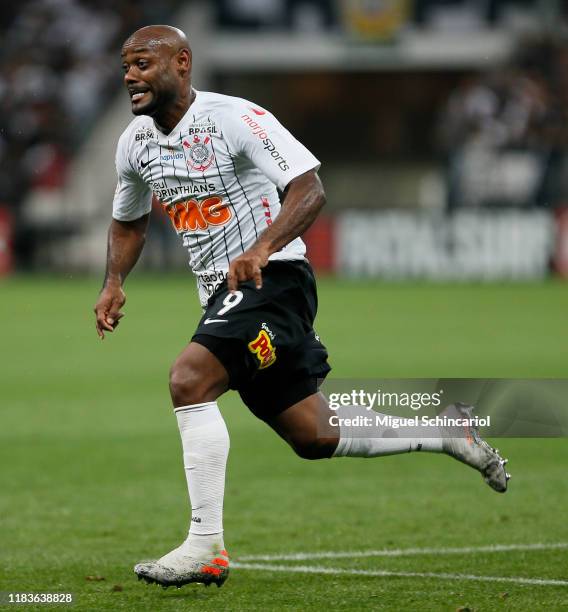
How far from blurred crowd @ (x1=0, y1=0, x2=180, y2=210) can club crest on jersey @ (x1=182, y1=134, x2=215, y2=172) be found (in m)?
21.8

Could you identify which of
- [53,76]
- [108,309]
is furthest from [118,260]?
[53,76]

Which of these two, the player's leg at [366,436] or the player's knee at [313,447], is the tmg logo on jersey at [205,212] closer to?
the player's leg at [366,436]

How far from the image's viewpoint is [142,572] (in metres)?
5.43

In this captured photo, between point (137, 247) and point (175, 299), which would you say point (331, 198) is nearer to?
point (175, 299)

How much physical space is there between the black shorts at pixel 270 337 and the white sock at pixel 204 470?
213mm

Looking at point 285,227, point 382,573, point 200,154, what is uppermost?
point 200,154

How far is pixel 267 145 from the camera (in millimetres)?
5652

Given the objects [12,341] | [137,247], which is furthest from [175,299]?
[137,247]

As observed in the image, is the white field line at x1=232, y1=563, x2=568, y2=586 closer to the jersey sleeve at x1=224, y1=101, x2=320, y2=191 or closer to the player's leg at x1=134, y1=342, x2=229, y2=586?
the player's leg at x1=134, y1=342, x2=229, y2=586

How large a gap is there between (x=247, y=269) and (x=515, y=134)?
2135cm

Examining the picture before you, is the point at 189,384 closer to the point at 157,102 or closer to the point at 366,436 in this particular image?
the point at 366,436

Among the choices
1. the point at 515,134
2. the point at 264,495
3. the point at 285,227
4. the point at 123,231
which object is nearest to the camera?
the point at 285,227

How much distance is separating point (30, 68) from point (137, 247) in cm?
2332

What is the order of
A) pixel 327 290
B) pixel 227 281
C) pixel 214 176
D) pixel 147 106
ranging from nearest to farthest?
1. pixel 227 281
2. pixel 147 106
3. pixel 214 176
4. pixel 327 290
